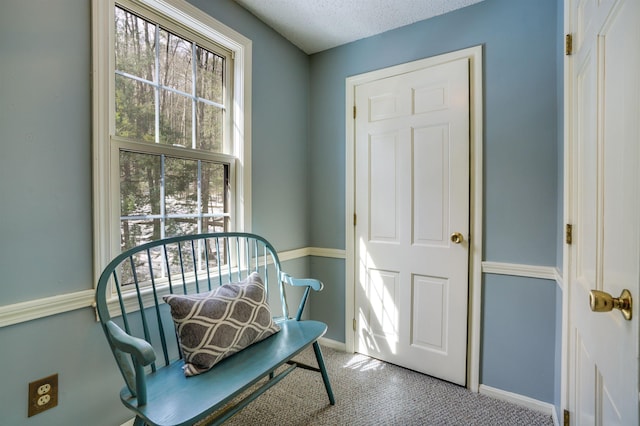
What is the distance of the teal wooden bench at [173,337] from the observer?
105 cm

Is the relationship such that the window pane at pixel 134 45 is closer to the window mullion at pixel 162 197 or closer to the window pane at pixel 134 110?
the window pane at pixel 134 110

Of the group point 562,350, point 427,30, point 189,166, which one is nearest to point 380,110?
point 427,30

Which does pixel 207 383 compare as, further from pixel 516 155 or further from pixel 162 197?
pixel 516 155

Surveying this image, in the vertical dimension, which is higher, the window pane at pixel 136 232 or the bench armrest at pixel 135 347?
the window pane at pixel 136 232

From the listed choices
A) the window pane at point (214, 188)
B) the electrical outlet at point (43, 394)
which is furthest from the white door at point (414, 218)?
the electrical outlet at point (43, 394)

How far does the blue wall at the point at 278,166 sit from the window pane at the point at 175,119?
0.37 metres

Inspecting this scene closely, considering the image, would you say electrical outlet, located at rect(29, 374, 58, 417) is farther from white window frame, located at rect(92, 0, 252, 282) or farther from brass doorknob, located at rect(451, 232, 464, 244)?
brass doorknob, located at rect(451, 232, 464, 244)

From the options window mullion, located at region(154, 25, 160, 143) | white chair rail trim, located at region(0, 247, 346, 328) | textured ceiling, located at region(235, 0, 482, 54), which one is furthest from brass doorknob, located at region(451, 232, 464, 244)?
white chair rail trim, located at region(0, 247, 346, 328)

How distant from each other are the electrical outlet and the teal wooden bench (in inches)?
9.6

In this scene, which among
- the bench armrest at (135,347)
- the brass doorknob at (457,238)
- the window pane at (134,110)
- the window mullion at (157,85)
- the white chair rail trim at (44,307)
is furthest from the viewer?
the brass doorknob at (457,238)

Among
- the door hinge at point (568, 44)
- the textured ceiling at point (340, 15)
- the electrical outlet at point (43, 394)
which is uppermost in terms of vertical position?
the textured ceiling at point (340, 15)

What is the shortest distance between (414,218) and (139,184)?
1695 mm

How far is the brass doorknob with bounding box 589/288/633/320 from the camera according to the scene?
0.64m

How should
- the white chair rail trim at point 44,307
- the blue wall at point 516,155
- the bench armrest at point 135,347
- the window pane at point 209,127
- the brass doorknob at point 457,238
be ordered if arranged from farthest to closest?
1. the brass doorknob at point 457,238
2. the window pane at point 209,127
3. the blue wall at point 516,155
4. the white chair rail trim at point 44,307
5. the bench armrest at point 135,347
